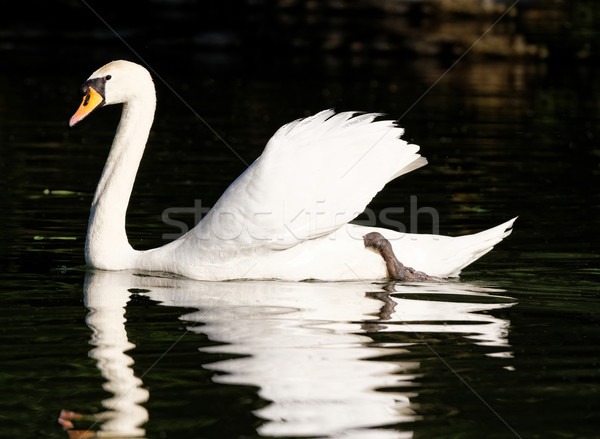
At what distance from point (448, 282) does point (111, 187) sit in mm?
2899

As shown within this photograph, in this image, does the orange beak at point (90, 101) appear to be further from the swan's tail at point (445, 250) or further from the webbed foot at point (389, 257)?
the swan's tail at point (445, 250)

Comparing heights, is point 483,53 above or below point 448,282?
above

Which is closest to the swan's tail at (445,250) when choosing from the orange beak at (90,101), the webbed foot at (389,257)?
the webbed foot at (389,257)

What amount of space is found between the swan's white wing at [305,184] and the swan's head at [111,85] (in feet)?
4.80

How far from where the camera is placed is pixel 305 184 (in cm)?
827

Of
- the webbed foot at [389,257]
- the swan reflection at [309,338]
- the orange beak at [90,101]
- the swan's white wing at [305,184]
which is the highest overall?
the orange beak at [90,101]

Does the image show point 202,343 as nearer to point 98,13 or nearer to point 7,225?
point 7,225

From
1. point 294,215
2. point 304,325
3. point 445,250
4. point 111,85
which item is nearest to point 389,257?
point 445,250

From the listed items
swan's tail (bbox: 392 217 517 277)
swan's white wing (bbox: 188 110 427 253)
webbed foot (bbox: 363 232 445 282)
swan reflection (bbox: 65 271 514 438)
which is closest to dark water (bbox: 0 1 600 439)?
swan reflection (bbox: 65 271 514 438)

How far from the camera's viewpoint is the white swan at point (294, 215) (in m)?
8.20

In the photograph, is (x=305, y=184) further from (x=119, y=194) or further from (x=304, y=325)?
(x=119, y=194)

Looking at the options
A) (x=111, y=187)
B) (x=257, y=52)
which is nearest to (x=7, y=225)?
(x=111, y=187)

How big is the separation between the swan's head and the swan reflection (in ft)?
4.67

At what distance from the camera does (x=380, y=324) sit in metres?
7.32
